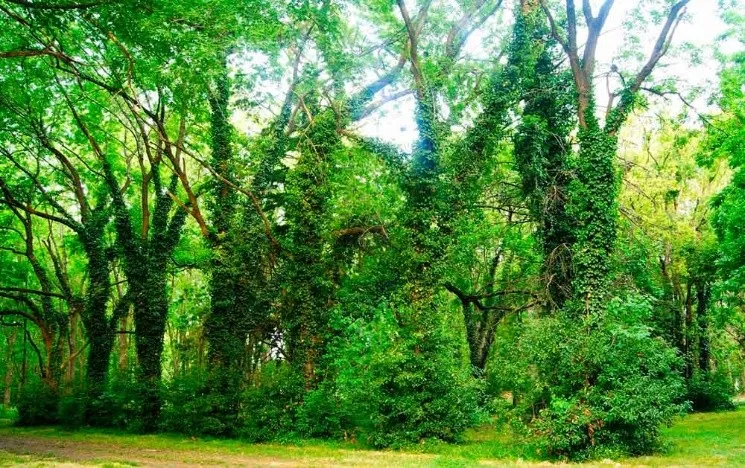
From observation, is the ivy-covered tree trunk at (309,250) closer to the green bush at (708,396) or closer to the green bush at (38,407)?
the green bush at (38,407)

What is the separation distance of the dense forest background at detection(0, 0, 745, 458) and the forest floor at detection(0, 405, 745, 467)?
0.82 metres

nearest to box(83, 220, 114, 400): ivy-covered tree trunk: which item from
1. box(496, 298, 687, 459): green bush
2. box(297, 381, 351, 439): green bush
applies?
box(297, 381, 351, 439): green bush

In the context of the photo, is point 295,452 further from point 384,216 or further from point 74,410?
point 74,410

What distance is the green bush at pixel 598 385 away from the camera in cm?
1224

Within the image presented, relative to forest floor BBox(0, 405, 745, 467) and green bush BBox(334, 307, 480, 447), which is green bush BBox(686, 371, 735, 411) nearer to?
forest floor BBox(0, 405, 745, 467)

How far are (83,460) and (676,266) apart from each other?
23497mm

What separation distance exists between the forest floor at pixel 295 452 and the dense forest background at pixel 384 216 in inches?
32.4

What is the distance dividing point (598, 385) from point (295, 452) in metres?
7.09

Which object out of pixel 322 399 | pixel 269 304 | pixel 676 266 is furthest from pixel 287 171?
pixel 676 266

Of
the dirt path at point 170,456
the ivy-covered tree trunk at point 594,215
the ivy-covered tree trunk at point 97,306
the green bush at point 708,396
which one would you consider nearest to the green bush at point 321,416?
the dirt path at point 170,456

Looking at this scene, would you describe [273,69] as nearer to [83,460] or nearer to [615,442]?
[83,460]

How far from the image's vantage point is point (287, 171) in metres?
19.1

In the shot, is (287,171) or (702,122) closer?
(702,122)

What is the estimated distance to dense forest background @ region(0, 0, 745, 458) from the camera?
1298 centimetres
